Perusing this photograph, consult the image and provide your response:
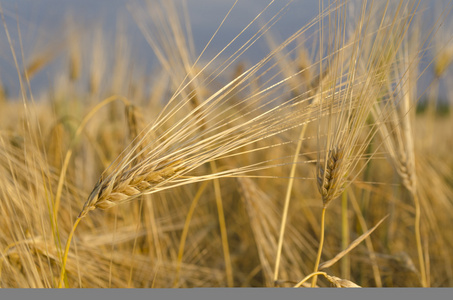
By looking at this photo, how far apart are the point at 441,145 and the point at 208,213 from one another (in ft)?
5.62

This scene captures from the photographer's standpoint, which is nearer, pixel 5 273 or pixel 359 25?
pixel 359 25

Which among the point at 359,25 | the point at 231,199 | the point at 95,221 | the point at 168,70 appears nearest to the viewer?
the point at 359,25

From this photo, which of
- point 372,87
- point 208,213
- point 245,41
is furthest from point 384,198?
point 245,41

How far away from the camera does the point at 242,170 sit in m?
0.84

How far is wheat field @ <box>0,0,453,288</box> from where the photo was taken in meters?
0.62

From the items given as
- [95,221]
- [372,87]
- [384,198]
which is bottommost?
[384,198]

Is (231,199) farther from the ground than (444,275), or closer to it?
farther from the ground

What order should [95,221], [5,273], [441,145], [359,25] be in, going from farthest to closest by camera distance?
[441,145]
[95,221]
[5,273]
[359,25]

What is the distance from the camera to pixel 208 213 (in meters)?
1.78

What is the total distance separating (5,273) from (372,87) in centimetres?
65

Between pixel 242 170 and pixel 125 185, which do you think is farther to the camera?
pixel 242 170

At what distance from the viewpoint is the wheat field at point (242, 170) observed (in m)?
0.62

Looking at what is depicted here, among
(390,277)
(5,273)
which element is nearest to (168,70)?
(5,273)

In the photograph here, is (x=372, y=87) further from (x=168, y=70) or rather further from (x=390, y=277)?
(x=390, y=277)
